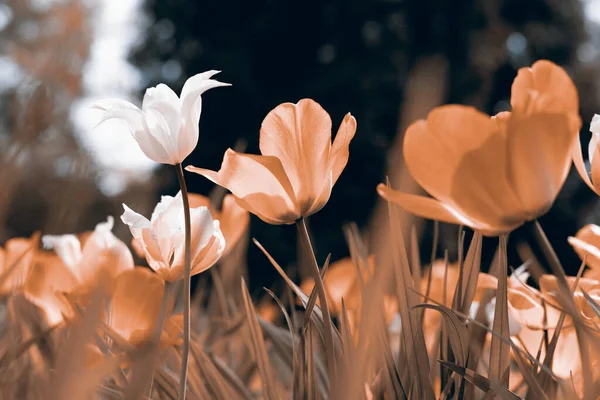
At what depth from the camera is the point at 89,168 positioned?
307 mm

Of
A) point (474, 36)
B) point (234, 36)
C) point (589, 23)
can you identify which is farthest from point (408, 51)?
point (589, 23)

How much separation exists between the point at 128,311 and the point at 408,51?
6076mm

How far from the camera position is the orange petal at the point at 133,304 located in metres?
0.41

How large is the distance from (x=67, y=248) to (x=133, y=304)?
93 millimetres

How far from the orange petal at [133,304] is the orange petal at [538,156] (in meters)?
0.25

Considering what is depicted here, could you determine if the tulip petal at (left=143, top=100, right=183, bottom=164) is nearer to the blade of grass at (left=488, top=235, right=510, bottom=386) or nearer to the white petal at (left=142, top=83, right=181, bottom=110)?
the white petal at (left=142, top=83, right=181, bottom=110)

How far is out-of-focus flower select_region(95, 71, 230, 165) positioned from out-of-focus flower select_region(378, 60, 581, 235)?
5.9 inches

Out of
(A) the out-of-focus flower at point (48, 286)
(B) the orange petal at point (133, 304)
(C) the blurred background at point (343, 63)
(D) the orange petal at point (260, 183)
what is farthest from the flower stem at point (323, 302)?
(C) the blurred background at point (343, 63)

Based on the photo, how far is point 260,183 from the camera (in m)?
0.35

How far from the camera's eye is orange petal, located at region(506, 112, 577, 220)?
0.82 feet

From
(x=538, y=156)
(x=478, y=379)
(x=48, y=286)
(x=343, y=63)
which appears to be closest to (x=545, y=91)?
(x=538, y=156)

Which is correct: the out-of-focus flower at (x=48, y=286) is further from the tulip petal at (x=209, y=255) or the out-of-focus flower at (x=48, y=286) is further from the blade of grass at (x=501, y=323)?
the blade of grass at (x=501, y=323)

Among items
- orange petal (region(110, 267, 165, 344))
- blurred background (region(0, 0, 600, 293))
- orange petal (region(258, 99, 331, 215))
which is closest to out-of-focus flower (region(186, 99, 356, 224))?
orange petal (region(258, 99, 331, 215))

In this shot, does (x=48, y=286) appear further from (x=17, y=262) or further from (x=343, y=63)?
(x=343, y=63)
